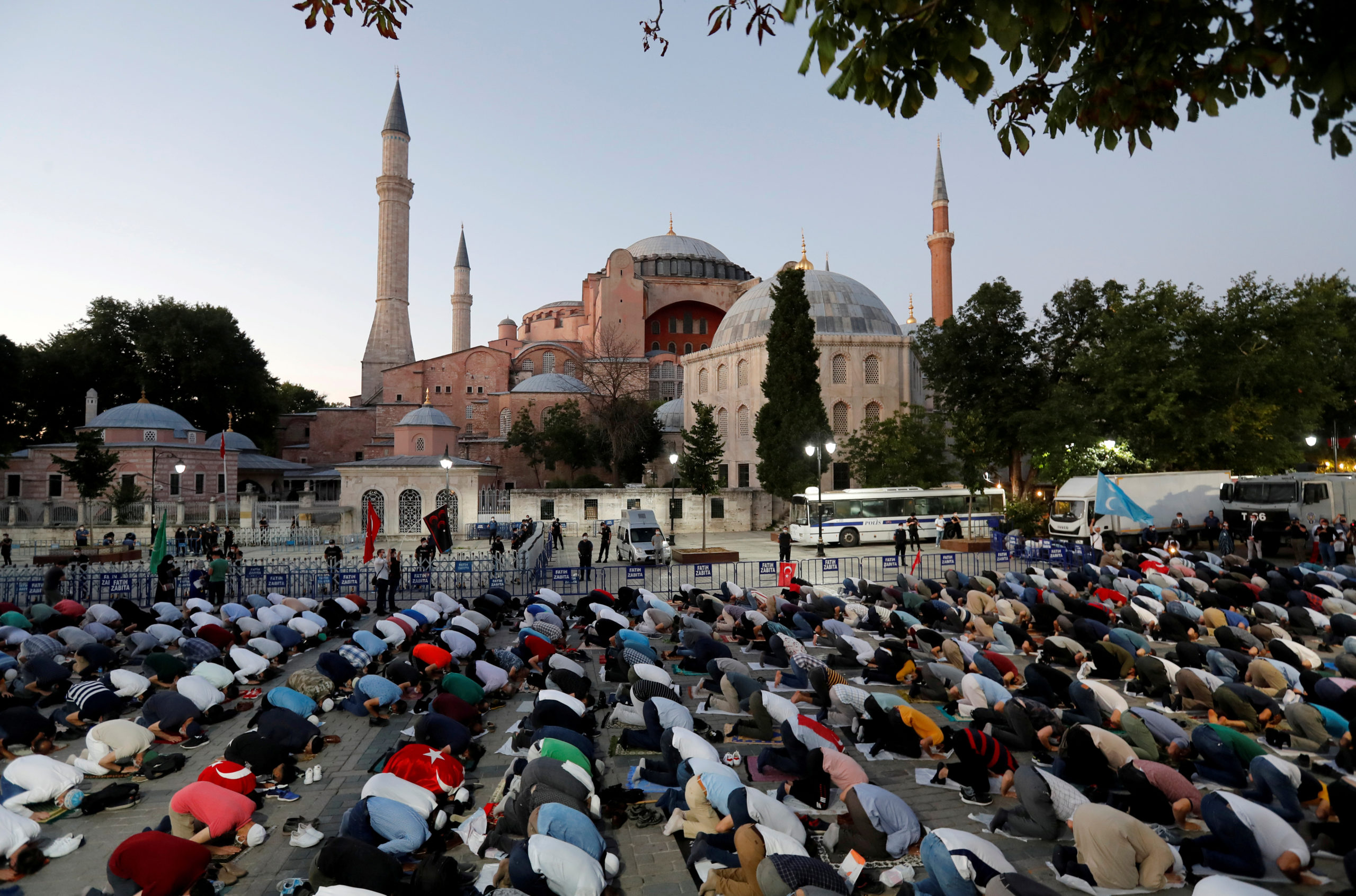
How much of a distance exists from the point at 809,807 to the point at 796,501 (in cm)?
2307

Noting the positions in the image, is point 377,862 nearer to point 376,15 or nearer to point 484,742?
point 484,742

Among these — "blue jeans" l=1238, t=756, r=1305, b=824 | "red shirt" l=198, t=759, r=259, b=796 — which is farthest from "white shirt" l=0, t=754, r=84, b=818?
"blue jeans" l=1238, t=756, r=1305, b=824

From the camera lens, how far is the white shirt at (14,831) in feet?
17.1

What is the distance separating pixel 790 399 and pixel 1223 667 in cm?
2505

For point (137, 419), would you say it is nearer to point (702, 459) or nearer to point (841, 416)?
point (702, 459)

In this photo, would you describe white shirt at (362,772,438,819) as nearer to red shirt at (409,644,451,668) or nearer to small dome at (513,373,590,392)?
red shirt at (409,644,451,668)

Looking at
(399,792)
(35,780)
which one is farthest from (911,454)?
(35,780)

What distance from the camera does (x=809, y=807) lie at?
6.18 metres

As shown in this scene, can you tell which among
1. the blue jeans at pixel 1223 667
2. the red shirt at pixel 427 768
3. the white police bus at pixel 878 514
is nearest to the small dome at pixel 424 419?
the white police bus at pixel 878 514

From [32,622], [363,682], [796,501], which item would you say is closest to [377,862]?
[363,682]

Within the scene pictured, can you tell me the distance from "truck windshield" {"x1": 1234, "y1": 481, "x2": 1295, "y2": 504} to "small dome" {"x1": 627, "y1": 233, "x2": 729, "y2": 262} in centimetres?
4720

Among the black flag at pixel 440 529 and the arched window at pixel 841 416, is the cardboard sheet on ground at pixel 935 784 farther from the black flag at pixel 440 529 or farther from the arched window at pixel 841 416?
the arched window at pixel 841 416

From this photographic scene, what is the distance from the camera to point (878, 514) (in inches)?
1057

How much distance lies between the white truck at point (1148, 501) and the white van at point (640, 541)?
12609mm
